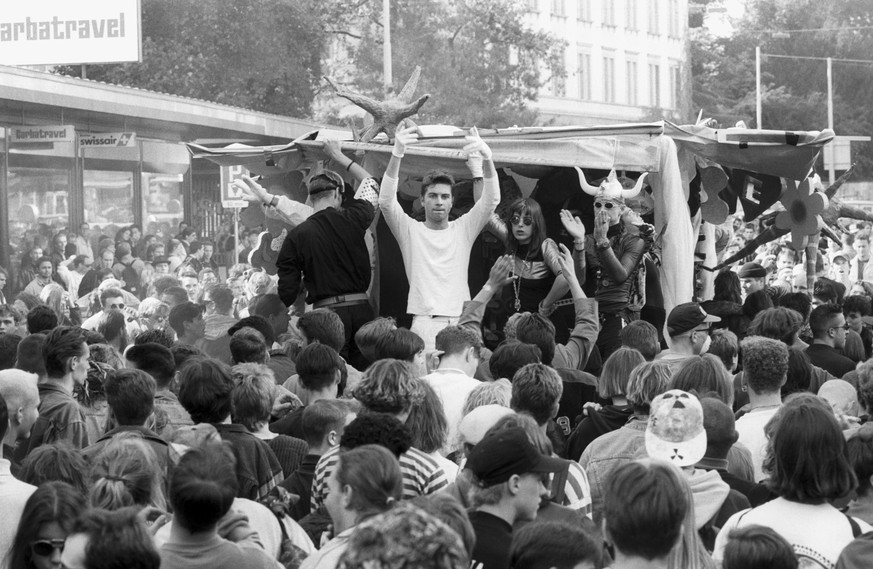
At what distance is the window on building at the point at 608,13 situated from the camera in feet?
234

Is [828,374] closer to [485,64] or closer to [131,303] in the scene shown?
[131,303]

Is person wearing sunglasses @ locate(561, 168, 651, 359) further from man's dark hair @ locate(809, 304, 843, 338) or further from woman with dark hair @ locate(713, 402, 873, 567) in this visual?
woman with dark hair @ locate(713, 402, 873, 567)

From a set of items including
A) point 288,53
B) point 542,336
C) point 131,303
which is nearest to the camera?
point 542,336

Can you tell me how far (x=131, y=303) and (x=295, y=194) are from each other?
2.22 meters

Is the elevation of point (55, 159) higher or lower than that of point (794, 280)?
higher

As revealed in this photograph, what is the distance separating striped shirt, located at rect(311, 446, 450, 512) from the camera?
204 inches

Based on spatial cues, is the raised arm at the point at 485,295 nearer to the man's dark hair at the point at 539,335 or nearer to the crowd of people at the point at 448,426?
the crowd of people at the point at 448,426

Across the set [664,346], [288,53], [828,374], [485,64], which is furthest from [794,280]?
[485,64]

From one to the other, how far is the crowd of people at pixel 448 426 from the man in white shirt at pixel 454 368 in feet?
0.05

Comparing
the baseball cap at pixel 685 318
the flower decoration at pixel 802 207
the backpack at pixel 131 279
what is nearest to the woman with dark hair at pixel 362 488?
the baseball cap at pixel 685 318

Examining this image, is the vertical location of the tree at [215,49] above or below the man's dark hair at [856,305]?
above

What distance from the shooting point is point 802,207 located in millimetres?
12570

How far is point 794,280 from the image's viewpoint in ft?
50.6

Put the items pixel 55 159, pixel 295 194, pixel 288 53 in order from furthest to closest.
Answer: pixel 288 53 → pixel 55 159 → pixel 295 194
